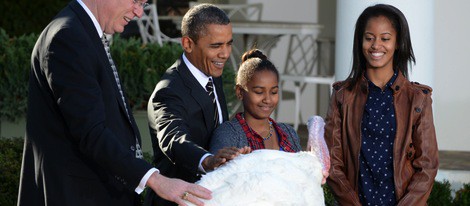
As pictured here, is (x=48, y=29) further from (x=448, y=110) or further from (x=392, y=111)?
(x=448, y=110)

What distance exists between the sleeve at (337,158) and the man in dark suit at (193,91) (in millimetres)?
501

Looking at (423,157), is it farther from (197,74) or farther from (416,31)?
(416,31)

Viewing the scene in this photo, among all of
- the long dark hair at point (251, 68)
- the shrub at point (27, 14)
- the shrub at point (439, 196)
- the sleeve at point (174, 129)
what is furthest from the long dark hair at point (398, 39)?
the shrub at point (27, 14)

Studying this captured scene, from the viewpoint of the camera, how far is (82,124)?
334 centimetres

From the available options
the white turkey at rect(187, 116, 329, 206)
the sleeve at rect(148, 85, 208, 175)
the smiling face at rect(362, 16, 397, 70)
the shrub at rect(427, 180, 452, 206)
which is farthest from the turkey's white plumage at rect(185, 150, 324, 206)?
the shrub at rect(427, 180, 452, 206)

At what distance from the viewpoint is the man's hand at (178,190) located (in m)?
3.20

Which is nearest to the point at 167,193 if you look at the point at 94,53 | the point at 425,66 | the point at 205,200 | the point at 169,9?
the point at 205,200

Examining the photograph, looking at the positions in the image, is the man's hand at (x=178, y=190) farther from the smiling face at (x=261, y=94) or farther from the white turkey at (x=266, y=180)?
the smiling face at (x=261, y=94)

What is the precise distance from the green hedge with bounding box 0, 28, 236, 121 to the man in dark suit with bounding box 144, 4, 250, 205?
3645 mm

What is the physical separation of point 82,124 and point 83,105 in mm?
65

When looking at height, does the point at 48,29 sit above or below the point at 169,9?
above

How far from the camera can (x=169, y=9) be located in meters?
11.1

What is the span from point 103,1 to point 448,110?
5.72m

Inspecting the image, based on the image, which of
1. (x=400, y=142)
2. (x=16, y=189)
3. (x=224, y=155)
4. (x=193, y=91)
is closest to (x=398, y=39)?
(x=400, y=142)
